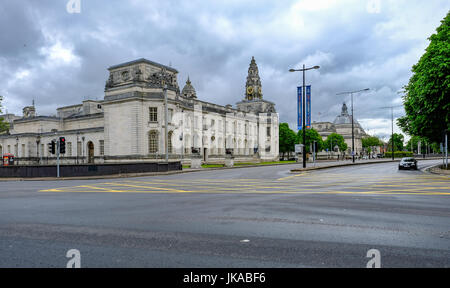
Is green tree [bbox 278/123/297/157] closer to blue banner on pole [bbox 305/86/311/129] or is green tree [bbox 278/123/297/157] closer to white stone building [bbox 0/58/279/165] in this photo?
white stone building [bbox 0/58/279/165]

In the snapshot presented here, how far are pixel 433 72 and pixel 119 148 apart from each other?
4007cm

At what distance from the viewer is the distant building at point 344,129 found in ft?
457

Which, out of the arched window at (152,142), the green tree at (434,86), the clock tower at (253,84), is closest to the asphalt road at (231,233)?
the green tree at (434,86)

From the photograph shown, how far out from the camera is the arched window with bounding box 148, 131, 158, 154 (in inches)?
1768

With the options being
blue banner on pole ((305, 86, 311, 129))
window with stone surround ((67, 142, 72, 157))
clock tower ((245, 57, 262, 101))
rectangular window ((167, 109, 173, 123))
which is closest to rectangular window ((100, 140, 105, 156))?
window with stone surround ((67, 142, 72, 157))

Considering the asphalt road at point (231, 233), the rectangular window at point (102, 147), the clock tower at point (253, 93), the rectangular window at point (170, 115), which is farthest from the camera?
the clock tower at point (253, 93)

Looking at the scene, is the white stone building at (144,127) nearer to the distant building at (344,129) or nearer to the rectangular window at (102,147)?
the rectangular window at (102,147)

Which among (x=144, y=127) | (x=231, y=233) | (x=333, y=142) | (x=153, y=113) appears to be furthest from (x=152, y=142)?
(x=333, y=142)

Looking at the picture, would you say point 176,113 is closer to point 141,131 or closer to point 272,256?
point 141,131

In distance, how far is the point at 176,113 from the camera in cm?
4747

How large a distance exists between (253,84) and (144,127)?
47.9 metres

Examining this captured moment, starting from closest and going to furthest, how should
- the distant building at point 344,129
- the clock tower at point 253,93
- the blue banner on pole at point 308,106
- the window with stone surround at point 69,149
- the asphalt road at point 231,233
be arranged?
1. the asphalt road at point 231,233
2. the blue banner on pole at point 308,106
3. the window with stone surround at point 69,149
4. the clock tower at point 253,93
5. the distant building at point 344,129

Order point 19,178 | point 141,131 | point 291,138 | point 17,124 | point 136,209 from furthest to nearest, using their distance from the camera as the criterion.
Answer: point 291,138
point 17,124
point 141,131
point 19,178
point 136,209
